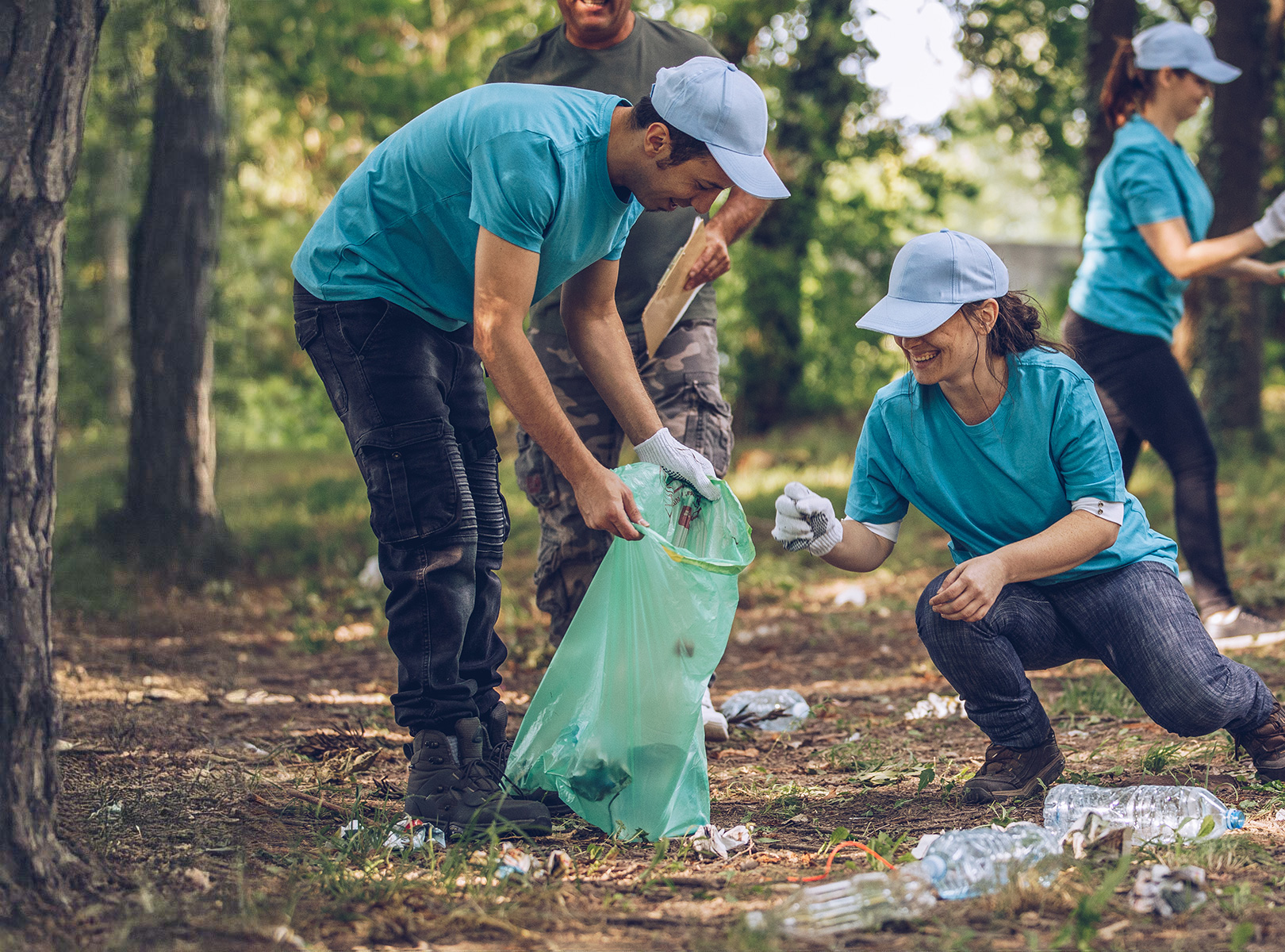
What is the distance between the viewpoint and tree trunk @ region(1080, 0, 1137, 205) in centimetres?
768

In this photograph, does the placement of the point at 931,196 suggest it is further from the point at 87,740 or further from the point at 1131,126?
the point at 87,740

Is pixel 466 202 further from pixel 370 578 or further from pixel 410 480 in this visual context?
pixel 370 578

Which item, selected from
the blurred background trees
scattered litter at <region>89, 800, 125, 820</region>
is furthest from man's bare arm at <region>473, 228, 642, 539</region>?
the blurred background trees

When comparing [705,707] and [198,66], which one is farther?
[198,66]

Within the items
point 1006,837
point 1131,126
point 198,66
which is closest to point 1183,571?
point 1131,126

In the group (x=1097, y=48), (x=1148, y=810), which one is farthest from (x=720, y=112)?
(x=1097, y=48)

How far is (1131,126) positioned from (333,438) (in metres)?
11.5

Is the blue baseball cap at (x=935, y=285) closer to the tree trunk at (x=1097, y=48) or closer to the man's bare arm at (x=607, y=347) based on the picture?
the man's bare arm at (x=607, y=347)

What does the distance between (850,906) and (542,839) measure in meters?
0.76

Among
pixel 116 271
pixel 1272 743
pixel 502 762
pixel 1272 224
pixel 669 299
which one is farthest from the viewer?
pixel 116 271

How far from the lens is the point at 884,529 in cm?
277

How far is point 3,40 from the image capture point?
211cm

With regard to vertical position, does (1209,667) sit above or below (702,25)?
below

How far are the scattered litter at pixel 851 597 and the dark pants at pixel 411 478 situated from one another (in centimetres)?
326
